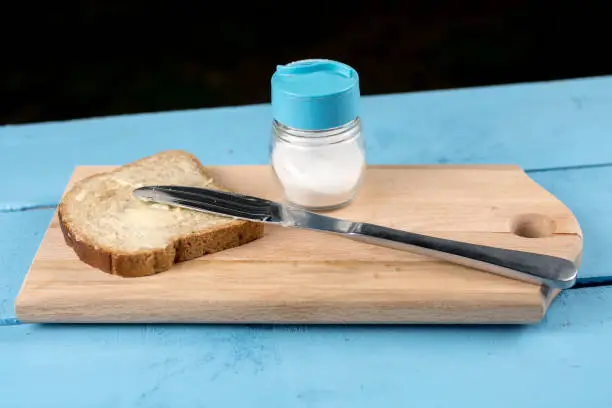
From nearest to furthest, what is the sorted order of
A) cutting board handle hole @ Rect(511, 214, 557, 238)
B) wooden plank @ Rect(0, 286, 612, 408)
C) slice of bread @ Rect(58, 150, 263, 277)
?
1. wooden plank @ Rect(0, 286, 612, 408)
2. slice of bread @ Rect(58, 150, 263, 277)
3. cutting board handle hole @ Rect(511, 214, 557, 238)

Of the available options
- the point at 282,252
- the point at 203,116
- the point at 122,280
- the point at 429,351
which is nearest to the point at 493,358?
the point at 429,351

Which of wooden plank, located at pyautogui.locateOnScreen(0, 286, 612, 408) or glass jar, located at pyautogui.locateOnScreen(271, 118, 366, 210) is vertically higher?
glass jar, located at pyautogui.locateOnScreen(271, 118, 366, 210)

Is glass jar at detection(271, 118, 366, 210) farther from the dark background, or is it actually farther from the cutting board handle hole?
the dark background

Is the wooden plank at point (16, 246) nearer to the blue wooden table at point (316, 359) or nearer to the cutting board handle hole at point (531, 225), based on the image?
the blue wooden table at point (316, 359)

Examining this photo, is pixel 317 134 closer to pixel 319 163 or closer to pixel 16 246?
pixel 319 163

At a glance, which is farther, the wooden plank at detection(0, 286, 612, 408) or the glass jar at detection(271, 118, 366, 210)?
the glass jar at detection(271, 118, 366, 210)

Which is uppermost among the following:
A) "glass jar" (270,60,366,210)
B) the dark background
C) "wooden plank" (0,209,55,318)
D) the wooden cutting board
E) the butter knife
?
"glass jar" (270,60,366,210)

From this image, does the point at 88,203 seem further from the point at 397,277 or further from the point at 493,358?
the point at 493,358

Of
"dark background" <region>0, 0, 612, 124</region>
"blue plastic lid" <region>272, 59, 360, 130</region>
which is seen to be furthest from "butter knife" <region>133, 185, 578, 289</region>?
"dark background" <region>0, 0, 612, 124</region>
